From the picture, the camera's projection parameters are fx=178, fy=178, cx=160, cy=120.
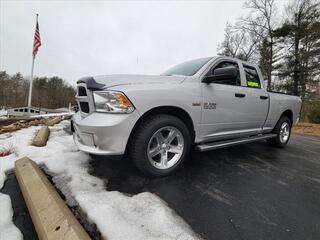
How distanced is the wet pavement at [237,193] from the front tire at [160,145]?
17 centimetres

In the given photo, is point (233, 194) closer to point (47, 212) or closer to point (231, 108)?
point (231, 108)

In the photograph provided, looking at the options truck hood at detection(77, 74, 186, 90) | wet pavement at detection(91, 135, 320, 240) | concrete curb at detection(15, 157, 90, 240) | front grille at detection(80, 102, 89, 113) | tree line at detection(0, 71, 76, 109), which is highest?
tree line at detection(0, 71, 76, 109)

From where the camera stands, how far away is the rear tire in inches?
171

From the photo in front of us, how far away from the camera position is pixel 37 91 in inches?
2253

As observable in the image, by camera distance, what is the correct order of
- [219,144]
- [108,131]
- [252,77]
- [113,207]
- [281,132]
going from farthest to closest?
[281,132], [252,77], [219,144], [108,131], [113,207]

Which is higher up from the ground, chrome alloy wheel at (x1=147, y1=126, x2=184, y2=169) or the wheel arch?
the wheel arch

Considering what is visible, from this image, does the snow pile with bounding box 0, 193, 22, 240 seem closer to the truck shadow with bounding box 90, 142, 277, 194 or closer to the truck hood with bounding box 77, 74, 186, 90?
the truck shadow with bounding box 90, 142, 277, 194

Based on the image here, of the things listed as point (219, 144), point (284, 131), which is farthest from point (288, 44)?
point (219, 144)

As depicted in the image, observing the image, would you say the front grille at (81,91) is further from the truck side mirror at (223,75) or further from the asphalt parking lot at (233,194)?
the truck side mirror at (223,75)

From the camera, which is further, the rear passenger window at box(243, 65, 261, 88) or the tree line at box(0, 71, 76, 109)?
the tree line at box(0, 71, 76, 109)

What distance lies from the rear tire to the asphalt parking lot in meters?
1.22

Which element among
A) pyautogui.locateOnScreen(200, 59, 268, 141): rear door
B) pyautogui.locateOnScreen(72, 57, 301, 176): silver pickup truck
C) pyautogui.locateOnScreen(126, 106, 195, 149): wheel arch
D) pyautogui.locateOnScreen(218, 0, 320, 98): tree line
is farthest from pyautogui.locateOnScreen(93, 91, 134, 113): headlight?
pyautogui.locateOnScreen(218, 0, 320, 98): tree line

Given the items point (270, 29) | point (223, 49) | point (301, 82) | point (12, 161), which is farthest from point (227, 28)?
point (12, 161)

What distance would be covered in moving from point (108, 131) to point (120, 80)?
664 mm
